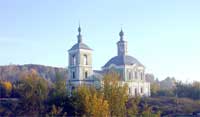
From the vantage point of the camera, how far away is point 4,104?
44.0 meters

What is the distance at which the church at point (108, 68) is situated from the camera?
181 feet

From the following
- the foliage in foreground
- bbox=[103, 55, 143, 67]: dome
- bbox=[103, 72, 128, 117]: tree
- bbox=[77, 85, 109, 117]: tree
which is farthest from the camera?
bbox=[103, 55, 143, 67]: dome

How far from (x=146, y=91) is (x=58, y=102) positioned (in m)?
30.8

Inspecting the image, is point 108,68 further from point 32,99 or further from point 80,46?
point 32,99

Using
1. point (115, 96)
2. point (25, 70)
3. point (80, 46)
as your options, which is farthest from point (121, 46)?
point (25, 70)

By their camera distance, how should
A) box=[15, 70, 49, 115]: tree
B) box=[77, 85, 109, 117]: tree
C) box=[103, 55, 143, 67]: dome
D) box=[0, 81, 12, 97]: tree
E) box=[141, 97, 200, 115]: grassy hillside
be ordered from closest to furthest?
1. box=[77, 85, 109, 117]: tree
2. box=[15, 70, 49, 115]: tree
3. box=[141, 97, 200, 115]: grassy hillside
4. box=[0, 81, 12, 97]: tree
5. box=[103, 55, 143, 67]: dome

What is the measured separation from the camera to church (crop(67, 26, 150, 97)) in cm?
5531

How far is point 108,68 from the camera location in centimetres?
5878

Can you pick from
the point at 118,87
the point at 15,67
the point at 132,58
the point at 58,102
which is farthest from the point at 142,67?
the point at 15,67

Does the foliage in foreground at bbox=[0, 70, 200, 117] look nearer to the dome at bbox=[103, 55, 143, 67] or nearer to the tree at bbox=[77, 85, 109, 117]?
the tree at bbox=[77, 85, 109, 117]

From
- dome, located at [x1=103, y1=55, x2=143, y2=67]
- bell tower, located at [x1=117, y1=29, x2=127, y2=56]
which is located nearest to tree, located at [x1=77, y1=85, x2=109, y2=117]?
dome, located at [x1=103, y1=55, x2=143, y2=67]

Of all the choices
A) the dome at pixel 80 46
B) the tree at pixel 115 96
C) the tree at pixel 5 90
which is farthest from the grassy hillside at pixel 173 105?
the tree at pixel 115 96

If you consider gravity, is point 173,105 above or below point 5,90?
below

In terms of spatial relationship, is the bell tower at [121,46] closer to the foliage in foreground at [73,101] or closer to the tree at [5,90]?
the foliage in foreground at [73,101]
